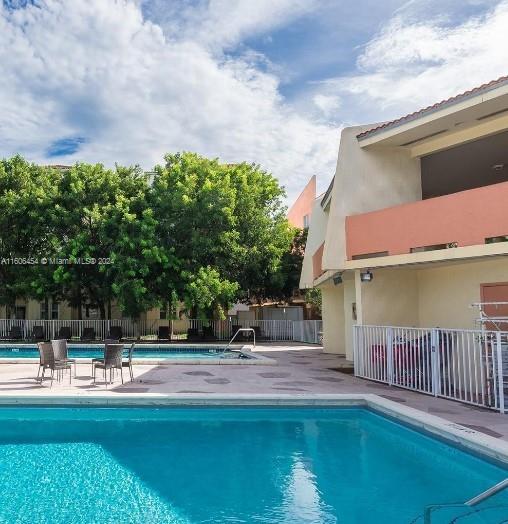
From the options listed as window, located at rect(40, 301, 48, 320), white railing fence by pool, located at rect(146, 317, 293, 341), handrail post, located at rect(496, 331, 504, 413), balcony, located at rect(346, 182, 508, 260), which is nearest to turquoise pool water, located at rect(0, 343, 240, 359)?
white railing fence by pool, located at rect(146, 317, 293, 341)

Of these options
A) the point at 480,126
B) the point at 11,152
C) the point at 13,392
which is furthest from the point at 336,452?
the point at 11,152

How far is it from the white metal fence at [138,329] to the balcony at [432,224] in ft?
50.8

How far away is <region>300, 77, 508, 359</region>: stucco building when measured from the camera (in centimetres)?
1084

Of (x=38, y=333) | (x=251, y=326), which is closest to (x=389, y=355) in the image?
(x=251, y=326)

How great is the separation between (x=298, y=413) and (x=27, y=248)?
990 inches

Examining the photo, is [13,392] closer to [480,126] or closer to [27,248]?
[480,126]

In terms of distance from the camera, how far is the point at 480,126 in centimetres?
1202

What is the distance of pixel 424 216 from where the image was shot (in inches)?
468

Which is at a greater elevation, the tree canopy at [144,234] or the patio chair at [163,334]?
the tree canopy at [144,234]

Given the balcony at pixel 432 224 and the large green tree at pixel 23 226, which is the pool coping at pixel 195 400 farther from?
the large green tree at pixel 23 226

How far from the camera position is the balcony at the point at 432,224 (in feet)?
34.1

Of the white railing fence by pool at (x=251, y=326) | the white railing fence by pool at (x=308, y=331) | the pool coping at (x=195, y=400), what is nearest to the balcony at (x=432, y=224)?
the pool coping at (x=195, y=400)

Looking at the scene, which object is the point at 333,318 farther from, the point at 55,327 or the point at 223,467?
the point at 55,327

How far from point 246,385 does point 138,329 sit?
1980cm
